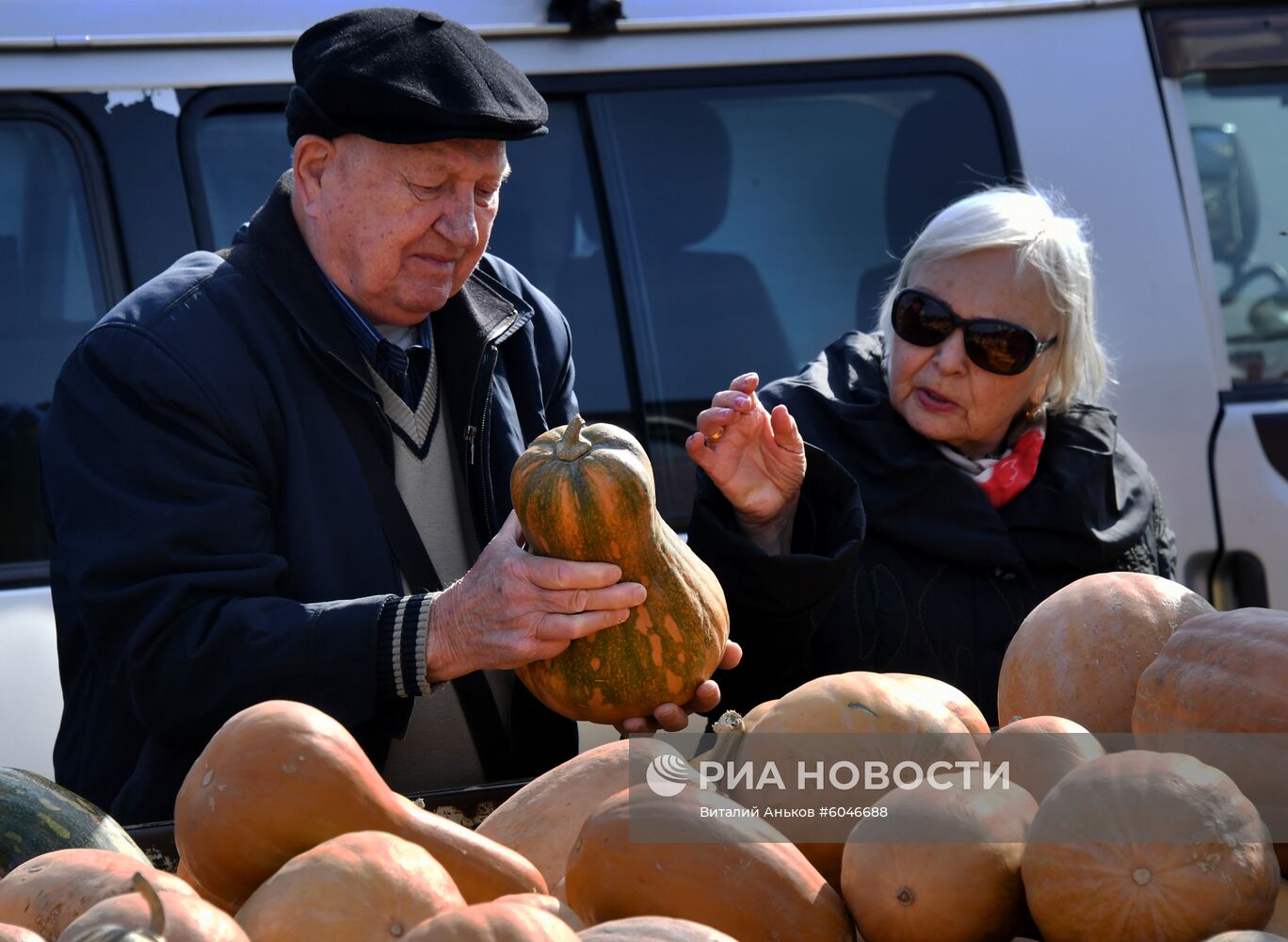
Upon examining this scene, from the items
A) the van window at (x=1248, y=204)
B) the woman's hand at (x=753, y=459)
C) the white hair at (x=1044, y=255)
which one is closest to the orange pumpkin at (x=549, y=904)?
the woman's hand at (x=753, y=459)

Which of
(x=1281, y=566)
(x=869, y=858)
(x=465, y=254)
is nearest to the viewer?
(x=869, y=858)

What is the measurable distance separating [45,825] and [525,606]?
72 cm

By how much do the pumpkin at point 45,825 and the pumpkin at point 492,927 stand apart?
2.23 ft

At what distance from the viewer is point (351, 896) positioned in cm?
136

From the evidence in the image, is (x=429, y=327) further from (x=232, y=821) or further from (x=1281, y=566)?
(x=1281, y=566)

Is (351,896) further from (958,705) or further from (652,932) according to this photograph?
(958,705)

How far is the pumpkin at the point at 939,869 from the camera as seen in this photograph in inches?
57.6

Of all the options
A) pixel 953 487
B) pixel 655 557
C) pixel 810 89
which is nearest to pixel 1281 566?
pixel 953 487

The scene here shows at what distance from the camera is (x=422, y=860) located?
4.71 feet

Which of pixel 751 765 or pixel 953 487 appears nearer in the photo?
pixel 751 765

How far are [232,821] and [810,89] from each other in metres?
3.08

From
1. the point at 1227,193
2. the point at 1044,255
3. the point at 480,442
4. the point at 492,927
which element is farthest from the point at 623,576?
the point at 1227,193

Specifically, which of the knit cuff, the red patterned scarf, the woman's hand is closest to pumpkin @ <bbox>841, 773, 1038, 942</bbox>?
the knit cuff

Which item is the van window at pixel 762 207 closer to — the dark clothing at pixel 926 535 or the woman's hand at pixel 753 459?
the dark clothing at pixel 926 535
